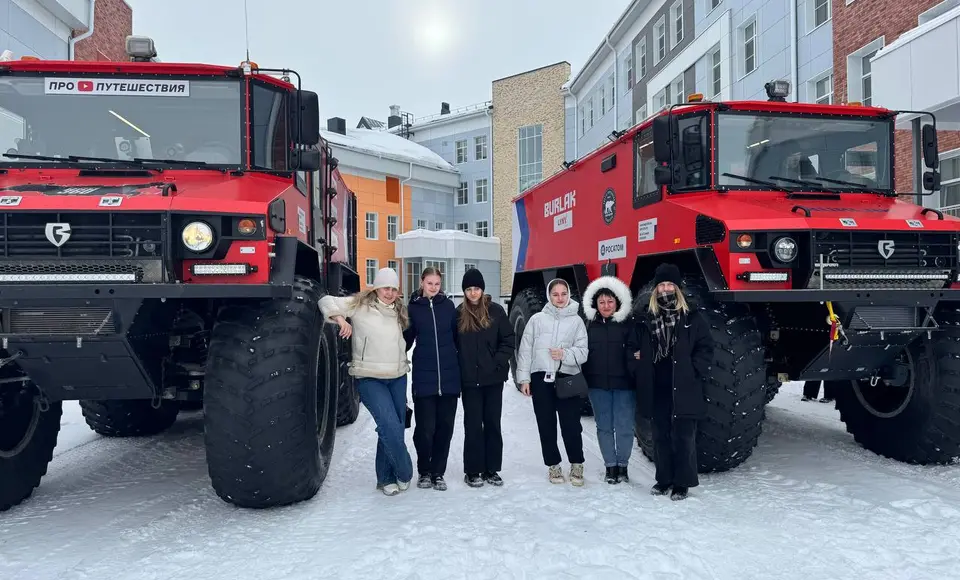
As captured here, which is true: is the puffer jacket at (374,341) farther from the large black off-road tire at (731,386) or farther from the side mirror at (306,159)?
the large black off-road tire at (731,386)

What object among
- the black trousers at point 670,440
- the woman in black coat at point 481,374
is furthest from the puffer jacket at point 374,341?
the black trousers at point 670,440

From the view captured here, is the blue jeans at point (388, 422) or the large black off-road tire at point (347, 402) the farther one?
the large black off-road tire at point (347, 402)

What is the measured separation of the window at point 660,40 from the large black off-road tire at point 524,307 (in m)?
14.2

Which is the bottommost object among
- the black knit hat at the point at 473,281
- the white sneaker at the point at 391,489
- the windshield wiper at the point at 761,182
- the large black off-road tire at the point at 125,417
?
the white sneaker at the point at 391,489

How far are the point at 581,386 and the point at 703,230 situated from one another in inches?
59.2

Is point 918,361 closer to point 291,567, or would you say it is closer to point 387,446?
point 387,446

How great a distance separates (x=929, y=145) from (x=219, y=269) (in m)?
5.85

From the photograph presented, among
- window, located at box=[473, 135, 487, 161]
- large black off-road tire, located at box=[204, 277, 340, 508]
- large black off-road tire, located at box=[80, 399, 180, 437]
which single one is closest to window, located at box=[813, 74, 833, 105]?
large black off-road tire, located at box=[204, 277, 340, 508]

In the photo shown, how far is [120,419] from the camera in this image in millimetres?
6688

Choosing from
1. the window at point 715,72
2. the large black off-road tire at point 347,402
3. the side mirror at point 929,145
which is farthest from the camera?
the window at point 715,72

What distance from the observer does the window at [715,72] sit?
18.1 metres

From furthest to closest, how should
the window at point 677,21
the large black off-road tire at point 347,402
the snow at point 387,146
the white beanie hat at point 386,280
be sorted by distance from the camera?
the snow at point 387,146
the window at point 677,21
the large black off-road tire at point 347,402
the white beanie hat at point 386,280

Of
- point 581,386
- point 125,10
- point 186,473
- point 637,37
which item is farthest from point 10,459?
point 637,37

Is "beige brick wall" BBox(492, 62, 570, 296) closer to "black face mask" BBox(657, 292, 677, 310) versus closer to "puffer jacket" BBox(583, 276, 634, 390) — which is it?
"puffer jacket" BBox(583, 276, 634, 390)
